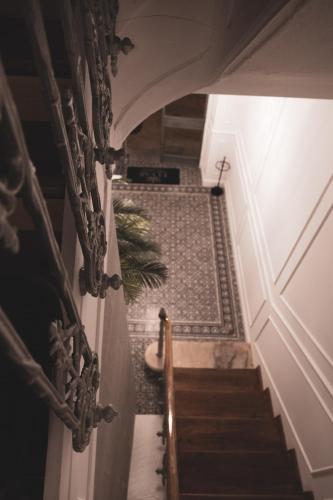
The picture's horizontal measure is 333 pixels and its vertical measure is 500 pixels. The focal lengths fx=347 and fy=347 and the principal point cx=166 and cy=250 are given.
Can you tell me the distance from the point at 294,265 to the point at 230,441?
1943 mm

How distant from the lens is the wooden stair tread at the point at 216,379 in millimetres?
4211

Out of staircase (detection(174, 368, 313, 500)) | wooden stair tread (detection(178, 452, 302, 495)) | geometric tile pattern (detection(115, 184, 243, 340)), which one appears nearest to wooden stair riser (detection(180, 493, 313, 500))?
staircase (detection(174, 368, 313, 500))

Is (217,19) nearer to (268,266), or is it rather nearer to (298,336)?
(298,336)

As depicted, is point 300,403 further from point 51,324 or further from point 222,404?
point 51,324

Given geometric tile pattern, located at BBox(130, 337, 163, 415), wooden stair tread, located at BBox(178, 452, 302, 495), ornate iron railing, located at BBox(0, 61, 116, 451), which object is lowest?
wooden stair tread, located at BBox(178, 452, 302, 495)

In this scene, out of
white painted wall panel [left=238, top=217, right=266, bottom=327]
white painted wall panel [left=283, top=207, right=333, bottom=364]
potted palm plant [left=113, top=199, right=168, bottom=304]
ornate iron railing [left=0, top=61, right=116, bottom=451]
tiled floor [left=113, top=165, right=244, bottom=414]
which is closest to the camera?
ornate iron railing [left=0, top=61, right=116, bottom=451]

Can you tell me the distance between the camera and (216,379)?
4.29 m

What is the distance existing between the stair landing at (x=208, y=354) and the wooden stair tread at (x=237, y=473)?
140 cm

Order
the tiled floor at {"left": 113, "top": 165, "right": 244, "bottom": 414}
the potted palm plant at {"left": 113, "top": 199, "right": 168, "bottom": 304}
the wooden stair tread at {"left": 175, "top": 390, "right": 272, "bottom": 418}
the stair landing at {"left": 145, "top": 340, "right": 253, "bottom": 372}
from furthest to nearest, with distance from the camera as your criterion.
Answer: the tiled floor at {"left": 113, "top": 165, "right": 244, "bottom": 414}, the stair landing at {"left": 145, "top": 340, "right": 253, "bottom": 372}, the wooden stair tread at {"left": 175, "top": 390, "right": 272, "bottom": 418}, the potted palm plant at {"left": 113, "top": 199, "right": 168, "bottom": 304}

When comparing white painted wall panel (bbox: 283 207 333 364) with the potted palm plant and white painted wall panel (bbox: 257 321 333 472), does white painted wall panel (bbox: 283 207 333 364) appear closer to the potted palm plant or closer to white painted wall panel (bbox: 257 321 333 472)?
white painted wall panel (bbox: 257 321 333 472)

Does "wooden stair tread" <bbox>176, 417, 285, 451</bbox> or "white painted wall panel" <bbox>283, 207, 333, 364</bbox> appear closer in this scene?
"white painted wall panel" <bbox>283, 207, 333, 364</bbox>

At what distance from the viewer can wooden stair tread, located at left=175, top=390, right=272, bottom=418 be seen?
3.96 m

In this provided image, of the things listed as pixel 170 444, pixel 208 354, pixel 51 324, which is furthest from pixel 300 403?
pixel 51 324

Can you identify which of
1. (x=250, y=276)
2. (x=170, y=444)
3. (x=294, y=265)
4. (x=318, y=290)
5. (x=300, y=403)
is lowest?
(x=170, y=444)
